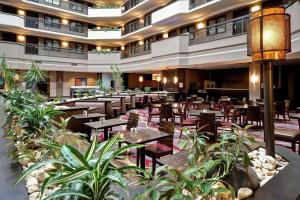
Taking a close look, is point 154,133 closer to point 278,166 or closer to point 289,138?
point 278,166

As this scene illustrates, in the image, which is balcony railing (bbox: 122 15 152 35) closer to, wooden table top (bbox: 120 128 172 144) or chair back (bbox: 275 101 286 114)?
chair back (bbox: 275 101 286 114)

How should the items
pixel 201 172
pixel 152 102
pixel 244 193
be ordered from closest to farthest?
pixel 201 172 < pixel 244 193 < pixel 152 102

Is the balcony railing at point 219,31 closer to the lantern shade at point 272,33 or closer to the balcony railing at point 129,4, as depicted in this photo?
the balcony railing at point 129,4

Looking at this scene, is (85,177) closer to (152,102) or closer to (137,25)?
(152,102)

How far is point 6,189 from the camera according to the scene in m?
1.46

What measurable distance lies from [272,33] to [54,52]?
797 inches

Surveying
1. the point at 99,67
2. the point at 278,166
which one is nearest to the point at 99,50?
the point at 99,67

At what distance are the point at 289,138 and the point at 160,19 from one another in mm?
13518

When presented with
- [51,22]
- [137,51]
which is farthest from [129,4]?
[51,22]

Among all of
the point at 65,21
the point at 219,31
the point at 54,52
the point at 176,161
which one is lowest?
the point at 176,161

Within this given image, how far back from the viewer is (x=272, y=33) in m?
2.02

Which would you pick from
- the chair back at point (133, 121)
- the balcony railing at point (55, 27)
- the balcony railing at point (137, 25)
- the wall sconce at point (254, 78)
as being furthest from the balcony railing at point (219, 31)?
the balcony railing at point (55, 27)

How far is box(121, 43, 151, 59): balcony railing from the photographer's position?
18.2 m

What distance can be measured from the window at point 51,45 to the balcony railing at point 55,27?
1.47 meters
